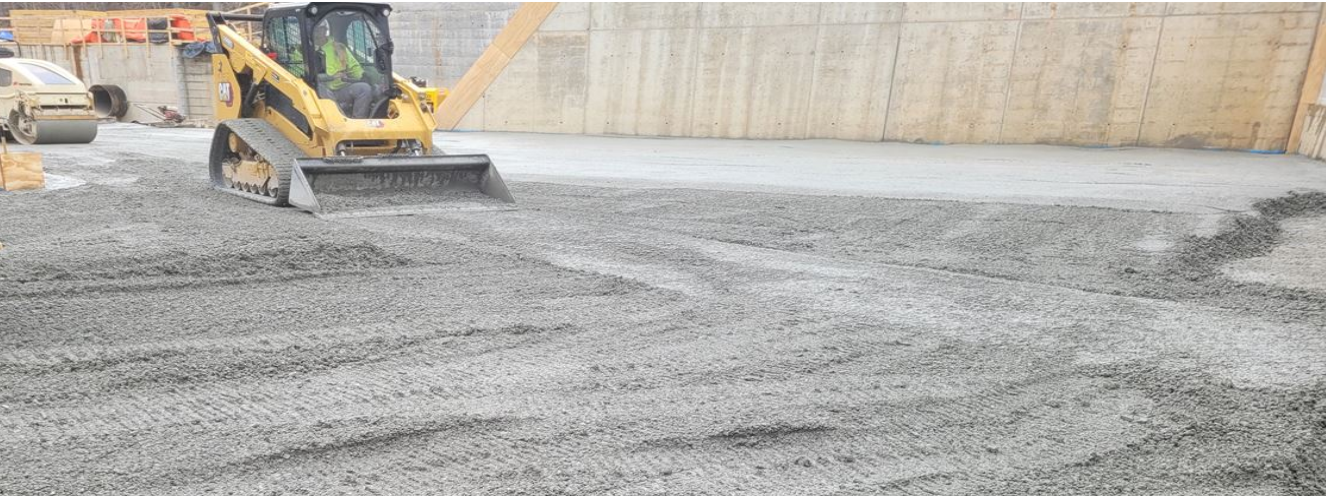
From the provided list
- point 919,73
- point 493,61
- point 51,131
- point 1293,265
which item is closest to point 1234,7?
point 919,73

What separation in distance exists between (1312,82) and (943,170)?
7108 millimetres

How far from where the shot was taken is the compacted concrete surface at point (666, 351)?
2541mm

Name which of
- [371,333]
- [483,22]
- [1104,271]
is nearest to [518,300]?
[371,333]

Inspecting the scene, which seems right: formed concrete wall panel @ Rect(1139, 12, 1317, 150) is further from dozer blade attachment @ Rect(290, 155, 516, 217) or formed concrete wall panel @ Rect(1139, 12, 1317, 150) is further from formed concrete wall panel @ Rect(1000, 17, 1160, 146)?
dozer blade attachment @ Rect(290, 155, 516, 217)

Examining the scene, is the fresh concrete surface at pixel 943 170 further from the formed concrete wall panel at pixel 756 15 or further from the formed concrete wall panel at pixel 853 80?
the formed concrete wall panel at pixel 756 15

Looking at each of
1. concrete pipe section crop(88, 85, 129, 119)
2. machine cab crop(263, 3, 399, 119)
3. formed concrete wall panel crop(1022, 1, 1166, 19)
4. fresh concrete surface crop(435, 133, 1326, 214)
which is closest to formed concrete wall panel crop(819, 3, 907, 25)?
formed concrete wall panel crop(1022, 1, 1166, 19)

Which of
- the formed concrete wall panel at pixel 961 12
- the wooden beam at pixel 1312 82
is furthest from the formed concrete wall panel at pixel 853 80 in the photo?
the wooden beam at pixel 1312 82

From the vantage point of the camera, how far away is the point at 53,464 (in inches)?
97.0

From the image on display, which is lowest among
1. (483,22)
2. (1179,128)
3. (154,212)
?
(154,212)

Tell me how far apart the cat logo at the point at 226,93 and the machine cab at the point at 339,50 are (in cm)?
64

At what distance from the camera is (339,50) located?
8539 millimetres

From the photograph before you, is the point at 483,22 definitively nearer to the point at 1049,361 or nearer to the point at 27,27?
the point at 27,27

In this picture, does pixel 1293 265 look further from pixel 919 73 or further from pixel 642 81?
pixel 642 81

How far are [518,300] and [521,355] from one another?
95 cm
